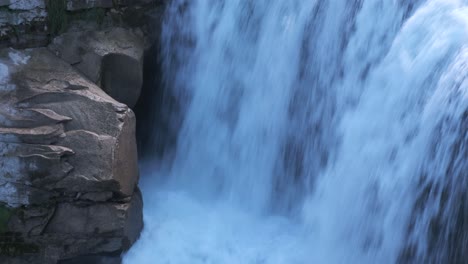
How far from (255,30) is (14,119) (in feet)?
5.59

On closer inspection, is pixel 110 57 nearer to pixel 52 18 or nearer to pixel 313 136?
pixel 52 18

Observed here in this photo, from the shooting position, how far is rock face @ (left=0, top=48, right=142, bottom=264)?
16.8ft

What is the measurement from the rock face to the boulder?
0.33m

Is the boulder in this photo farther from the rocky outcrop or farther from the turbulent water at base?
the turbulent water at base

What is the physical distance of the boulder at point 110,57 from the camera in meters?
5.68

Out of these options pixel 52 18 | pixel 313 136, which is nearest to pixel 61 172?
pixel 52 18

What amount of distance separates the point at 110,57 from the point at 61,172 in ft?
3.21

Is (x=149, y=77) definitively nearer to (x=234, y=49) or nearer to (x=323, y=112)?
(x=234, y=49)

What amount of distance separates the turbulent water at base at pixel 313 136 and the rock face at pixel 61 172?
1.24ft

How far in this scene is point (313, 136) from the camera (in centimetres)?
561

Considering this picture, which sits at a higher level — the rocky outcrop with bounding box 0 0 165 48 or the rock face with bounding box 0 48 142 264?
the rocky outcrop with bounding box 0 0 165 48

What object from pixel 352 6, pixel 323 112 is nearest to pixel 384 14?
pixel 352 6

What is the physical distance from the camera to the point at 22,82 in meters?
5.36

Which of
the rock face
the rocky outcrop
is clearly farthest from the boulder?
the rock face
